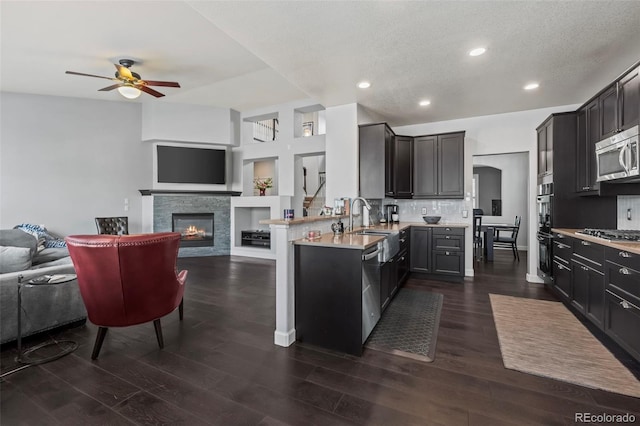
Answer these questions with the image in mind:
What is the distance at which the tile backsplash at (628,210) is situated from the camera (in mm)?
3240

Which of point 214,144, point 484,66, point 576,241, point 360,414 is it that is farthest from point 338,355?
point 214,144

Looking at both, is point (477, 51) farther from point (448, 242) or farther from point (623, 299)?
point (448, 242)

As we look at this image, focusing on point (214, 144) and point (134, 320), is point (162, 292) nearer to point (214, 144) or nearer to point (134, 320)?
point (134, 320)

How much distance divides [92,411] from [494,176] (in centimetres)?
970

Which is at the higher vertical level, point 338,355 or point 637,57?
point 637,57

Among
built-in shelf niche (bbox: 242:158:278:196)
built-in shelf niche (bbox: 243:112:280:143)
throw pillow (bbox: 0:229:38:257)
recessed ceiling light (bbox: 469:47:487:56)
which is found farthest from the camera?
built-in shelf niche (bbox: 242:158:278:196)

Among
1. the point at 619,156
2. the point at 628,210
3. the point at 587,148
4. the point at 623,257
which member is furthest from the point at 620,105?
the point at 623,257

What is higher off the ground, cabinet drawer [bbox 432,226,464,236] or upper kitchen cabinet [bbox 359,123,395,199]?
upper kitchen cabinet [bbox 359,123,395,199]

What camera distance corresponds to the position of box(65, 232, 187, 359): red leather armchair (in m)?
2.11

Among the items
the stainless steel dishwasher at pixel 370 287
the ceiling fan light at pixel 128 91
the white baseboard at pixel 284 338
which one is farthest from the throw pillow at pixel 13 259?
the stainless steel dishwasher at pixel 370 287

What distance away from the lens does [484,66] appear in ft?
10.3

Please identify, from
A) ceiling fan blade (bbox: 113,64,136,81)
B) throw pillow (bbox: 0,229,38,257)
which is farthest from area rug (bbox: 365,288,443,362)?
ceiling fan blade (bbox: 113,64,136,81)

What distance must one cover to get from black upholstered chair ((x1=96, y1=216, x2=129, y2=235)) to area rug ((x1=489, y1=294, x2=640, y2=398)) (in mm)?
6902

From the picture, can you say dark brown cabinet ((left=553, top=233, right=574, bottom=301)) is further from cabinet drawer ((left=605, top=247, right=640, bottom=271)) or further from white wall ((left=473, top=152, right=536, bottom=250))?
white wall ((left=473, top=152, right=536, bottom=250))
